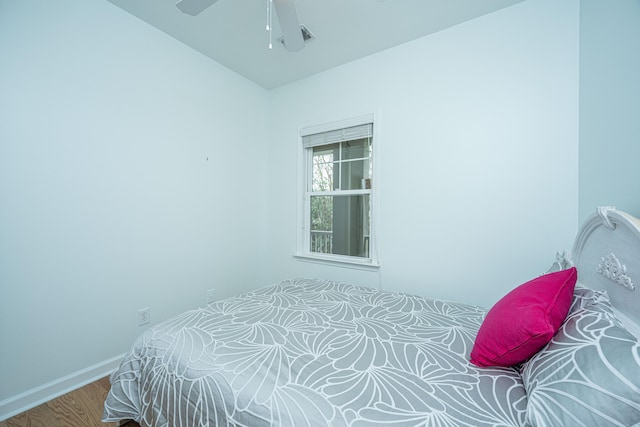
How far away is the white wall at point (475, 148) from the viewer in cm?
175

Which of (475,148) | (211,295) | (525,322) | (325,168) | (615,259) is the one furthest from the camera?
(325,168)

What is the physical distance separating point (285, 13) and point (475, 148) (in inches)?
64.6

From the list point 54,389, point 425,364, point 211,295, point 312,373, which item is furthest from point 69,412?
point 425,364

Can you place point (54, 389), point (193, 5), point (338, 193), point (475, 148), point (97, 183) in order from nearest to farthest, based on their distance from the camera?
point (193, 5), point (54, 389), point (97, 183), point (475, 148), point (338, 193)

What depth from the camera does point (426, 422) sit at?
759 mm

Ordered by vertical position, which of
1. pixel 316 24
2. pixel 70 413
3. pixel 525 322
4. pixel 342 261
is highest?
pixel 316 24

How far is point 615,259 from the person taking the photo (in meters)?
0.97

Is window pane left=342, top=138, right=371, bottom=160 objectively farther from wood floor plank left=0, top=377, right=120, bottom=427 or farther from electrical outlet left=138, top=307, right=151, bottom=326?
wood floor plank left=0, top=377, right=120, bottom=427

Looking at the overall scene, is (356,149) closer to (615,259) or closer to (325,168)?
(325,168)

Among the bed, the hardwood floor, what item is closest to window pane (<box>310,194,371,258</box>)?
the bed

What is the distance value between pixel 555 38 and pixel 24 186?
3.55 meters

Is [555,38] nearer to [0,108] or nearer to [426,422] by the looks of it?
[426,422]

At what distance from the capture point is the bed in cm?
68

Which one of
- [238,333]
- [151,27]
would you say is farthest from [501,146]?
[151,27]
